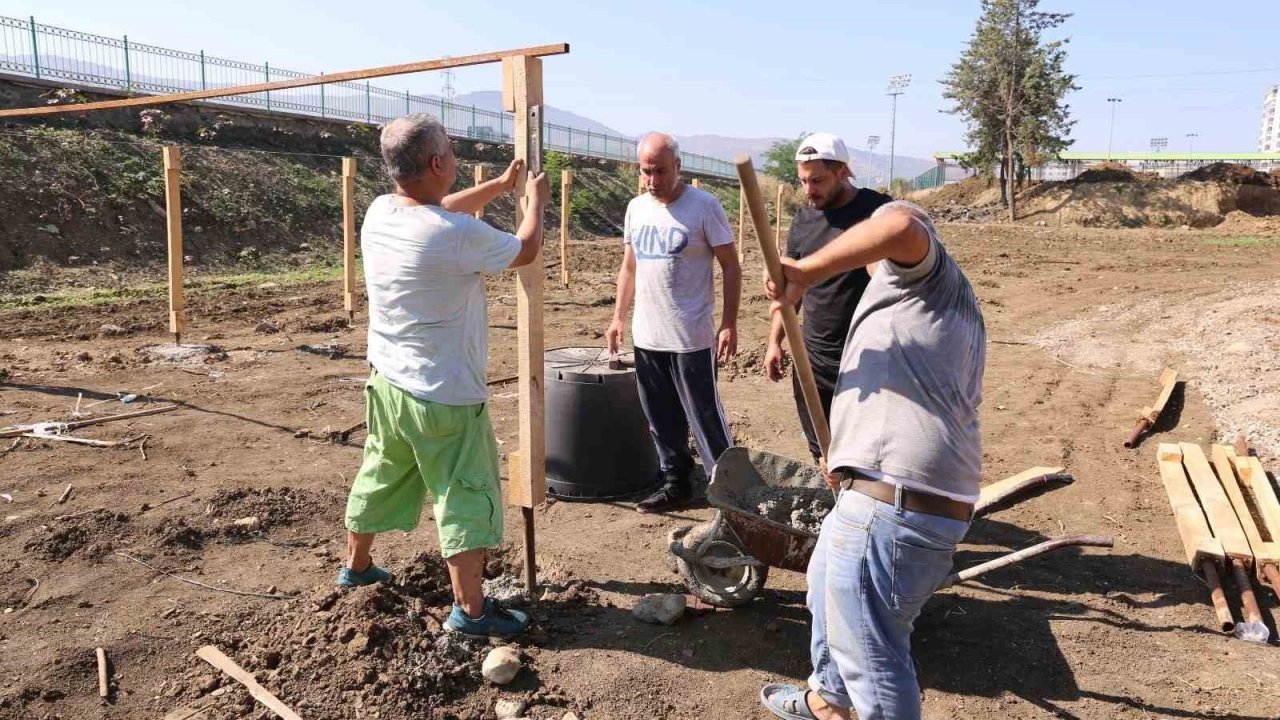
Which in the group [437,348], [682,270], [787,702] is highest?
[682,270]

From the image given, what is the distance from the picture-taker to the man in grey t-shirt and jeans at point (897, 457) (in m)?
2.25

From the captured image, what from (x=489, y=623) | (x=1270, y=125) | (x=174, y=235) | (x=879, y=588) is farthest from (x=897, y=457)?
(x=1270, y=125)

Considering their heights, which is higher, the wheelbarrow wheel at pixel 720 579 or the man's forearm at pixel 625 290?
the man's forearm at pixel 625 290

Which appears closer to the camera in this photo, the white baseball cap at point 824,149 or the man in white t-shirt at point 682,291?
the white baseball cap at point 824,149

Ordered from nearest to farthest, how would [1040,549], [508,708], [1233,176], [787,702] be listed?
[787,702] → [508,708] → [1040,549] → [1233,176]

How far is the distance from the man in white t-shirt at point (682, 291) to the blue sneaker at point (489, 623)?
4.90ft

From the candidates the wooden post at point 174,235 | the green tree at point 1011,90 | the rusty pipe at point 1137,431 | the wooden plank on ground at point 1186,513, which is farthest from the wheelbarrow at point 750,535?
the green tree at point 1011,90

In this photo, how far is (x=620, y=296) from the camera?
518 centimetres

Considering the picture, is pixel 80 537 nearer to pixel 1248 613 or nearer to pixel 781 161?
Answer: pixel 1248 613

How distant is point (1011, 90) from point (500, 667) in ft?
135

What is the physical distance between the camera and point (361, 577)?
12.2 feet

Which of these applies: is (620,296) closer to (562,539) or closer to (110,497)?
(562,539)

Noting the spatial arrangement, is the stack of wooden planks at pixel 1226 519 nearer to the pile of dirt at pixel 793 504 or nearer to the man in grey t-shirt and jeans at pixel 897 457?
the pile of dirt at pixel 793 504

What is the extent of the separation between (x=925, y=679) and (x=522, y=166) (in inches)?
101
